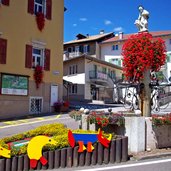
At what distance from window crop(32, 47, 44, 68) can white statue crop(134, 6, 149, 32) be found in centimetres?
1371

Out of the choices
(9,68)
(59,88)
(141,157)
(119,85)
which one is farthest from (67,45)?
(141,157)

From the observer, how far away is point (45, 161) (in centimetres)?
882

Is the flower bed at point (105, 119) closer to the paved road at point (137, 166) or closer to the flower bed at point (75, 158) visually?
the flower bed at point (75, 158)

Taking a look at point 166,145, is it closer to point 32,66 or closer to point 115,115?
point 115,115

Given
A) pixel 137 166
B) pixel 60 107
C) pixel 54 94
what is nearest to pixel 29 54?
pixel 54 94

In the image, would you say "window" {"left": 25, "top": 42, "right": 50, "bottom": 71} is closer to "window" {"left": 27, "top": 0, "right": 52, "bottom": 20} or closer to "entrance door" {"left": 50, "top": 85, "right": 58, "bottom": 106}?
"entrance door" {"left": 50, "top": 85, "right": 58, "bottom": 106}

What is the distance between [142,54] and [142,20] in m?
2.15

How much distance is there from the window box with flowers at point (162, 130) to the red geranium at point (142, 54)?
73.9 inches

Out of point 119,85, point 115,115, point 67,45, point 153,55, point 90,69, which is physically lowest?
point 115,115

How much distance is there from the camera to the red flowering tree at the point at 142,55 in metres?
11.2

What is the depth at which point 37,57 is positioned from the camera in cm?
2566

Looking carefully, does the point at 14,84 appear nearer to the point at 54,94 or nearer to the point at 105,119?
the point at 54,94

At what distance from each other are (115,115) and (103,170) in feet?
9.82

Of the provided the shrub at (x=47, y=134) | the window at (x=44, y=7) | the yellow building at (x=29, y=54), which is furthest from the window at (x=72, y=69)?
the shrub at (x=47, y=134)
